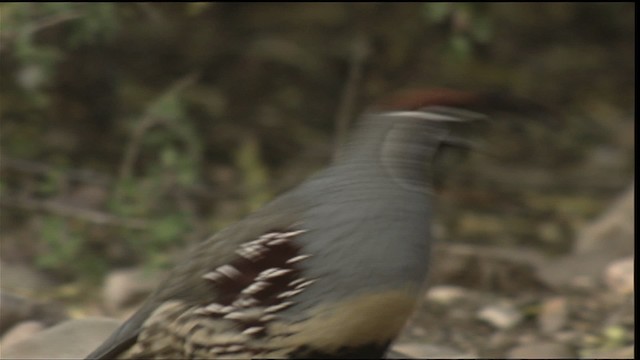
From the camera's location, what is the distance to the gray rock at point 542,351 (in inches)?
174

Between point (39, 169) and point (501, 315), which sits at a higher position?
point (39, 169)

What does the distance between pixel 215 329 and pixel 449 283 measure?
248 cm

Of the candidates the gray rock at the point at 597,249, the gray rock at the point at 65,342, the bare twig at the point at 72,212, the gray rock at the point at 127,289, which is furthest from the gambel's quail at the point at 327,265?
the gray rock at the point at 597,249

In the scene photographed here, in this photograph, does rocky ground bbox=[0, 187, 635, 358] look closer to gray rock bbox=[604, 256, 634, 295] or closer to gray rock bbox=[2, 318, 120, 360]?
gray rock bbox=[604, 256, 634, 295]

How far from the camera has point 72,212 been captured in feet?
17.7

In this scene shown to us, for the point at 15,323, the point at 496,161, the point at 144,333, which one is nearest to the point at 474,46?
the point at 496,161

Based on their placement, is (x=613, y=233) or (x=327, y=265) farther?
(x=613, y=233)

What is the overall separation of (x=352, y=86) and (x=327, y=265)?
11.8 ft

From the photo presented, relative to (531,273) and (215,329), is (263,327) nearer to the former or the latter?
→ (215,329)

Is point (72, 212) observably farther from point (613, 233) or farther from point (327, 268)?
point (327, 268)

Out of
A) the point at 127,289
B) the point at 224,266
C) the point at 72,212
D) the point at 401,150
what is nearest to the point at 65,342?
the point at 224,266

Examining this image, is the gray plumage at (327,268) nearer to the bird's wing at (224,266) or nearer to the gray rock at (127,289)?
the bird's wing at (224,266)

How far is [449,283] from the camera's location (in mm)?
5262

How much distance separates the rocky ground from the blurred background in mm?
10
